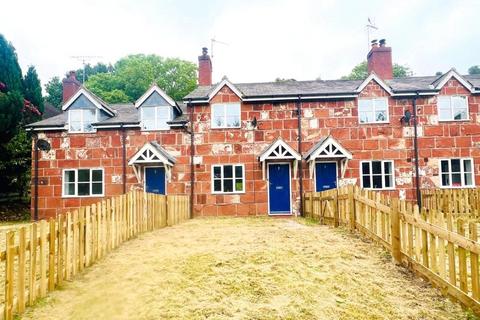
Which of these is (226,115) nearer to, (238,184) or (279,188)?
(238,184)

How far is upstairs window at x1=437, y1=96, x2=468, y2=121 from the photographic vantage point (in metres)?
19.3

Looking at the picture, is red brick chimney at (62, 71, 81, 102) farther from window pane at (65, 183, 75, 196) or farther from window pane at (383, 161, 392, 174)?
window pane at (383, 161, 392, 174)

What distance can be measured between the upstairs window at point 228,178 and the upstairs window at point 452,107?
35.7 ft

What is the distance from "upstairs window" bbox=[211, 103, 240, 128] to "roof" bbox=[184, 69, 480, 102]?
2.33ft

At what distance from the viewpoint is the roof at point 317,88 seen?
19.5 m

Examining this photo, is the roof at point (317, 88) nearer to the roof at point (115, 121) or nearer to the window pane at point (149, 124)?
the roof at point (115, 121)

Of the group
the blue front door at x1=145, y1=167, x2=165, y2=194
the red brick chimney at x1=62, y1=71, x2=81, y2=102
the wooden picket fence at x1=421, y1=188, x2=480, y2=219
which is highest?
the red brick chimney at x1=62, y1=71, x2=81, y2=102

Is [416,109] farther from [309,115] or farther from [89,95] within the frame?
[89,95]

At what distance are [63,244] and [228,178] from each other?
43.3 feet

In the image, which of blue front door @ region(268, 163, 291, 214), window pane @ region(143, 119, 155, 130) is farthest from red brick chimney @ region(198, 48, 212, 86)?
blue front door @ region(268, 163, 291, 214)

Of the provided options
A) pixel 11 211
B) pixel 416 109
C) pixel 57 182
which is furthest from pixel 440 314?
pixel 11 211

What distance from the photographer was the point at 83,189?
2003 cm

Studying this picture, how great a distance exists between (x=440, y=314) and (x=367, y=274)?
61.1 inches

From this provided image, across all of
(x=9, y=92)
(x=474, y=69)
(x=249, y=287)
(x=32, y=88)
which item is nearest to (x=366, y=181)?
(x=249, y=287)
